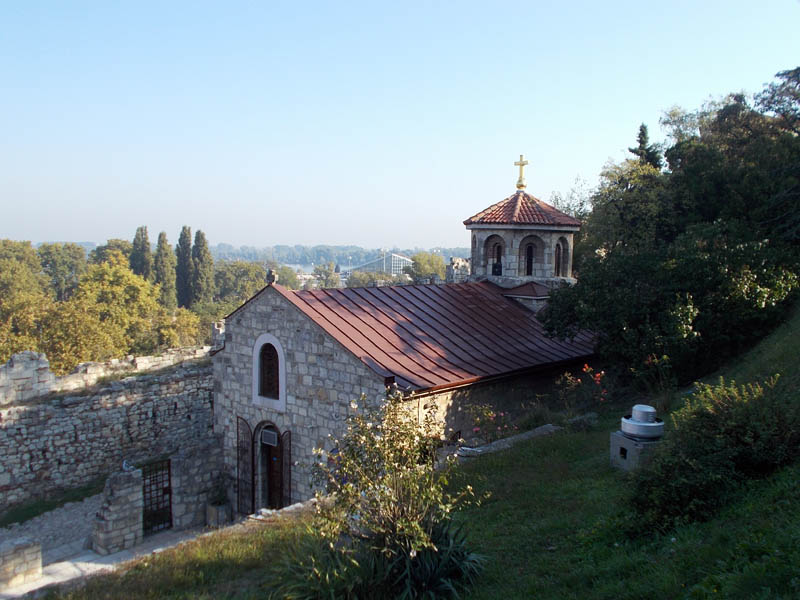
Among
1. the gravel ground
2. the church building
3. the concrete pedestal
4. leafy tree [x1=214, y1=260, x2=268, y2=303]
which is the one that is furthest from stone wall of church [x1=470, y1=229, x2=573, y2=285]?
leafy tree [x1=214, y1=260, x2=268, y2=303]

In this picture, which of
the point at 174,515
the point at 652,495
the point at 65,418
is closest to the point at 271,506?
the point at 174,515

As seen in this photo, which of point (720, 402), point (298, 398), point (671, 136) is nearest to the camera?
point (720, 402)

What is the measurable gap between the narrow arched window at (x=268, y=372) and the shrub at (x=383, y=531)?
7.58 meters

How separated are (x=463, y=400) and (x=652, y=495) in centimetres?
712

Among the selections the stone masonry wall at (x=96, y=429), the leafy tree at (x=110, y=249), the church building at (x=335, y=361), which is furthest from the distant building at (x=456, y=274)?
the leafy tree at (x=110, y=249)

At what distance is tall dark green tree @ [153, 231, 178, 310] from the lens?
6412 cm

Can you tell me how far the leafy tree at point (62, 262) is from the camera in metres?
78.3

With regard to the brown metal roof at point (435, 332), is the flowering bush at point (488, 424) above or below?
below

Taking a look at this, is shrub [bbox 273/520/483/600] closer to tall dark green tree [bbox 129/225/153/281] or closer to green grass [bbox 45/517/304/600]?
green grass [bbox 45/517/304/600]

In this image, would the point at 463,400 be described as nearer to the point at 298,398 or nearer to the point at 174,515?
the point at 298,398

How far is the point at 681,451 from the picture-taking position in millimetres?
6402

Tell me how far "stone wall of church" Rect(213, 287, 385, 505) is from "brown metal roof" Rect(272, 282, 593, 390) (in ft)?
1.11

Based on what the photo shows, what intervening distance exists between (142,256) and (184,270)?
14.8 ft

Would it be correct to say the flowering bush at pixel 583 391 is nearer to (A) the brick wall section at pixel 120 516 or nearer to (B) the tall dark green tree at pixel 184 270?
Result: (A) the brick wall section at pixel 120 516
